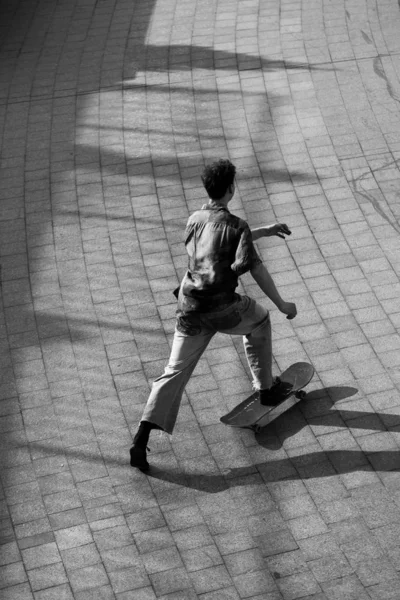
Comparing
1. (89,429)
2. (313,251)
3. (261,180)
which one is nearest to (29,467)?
(89,429)

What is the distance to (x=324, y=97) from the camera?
11.2 metres

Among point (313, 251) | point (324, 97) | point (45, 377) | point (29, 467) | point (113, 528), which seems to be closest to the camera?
point (113, 528)

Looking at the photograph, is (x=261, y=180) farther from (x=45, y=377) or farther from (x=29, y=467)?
(x=29, y=467)

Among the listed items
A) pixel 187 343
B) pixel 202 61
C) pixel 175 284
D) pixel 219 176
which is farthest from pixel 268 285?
pixel 202 61

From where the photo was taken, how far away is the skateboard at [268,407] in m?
6.99

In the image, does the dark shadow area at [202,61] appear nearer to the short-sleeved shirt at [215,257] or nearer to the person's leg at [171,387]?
the short-sleeved shirt at [215,257]

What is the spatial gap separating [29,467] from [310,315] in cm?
264

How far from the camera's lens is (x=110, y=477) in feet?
22.1

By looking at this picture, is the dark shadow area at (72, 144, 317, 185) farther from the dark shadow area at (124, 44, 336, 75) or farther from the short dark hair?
the short dark hair

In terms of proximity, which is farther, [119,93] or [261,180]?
[119,93]

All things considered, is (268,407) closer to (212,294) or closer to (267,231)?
(212,294)

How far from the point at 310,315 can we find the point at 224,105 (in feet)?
12.8

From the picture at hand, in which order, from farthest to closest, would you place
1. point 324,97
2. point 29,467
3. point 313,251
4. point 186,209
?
point 324,97
point 186,209
point 313,251
point 29,467

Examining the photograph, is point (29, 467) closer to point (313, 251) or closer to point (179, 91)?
point (313, 251)
